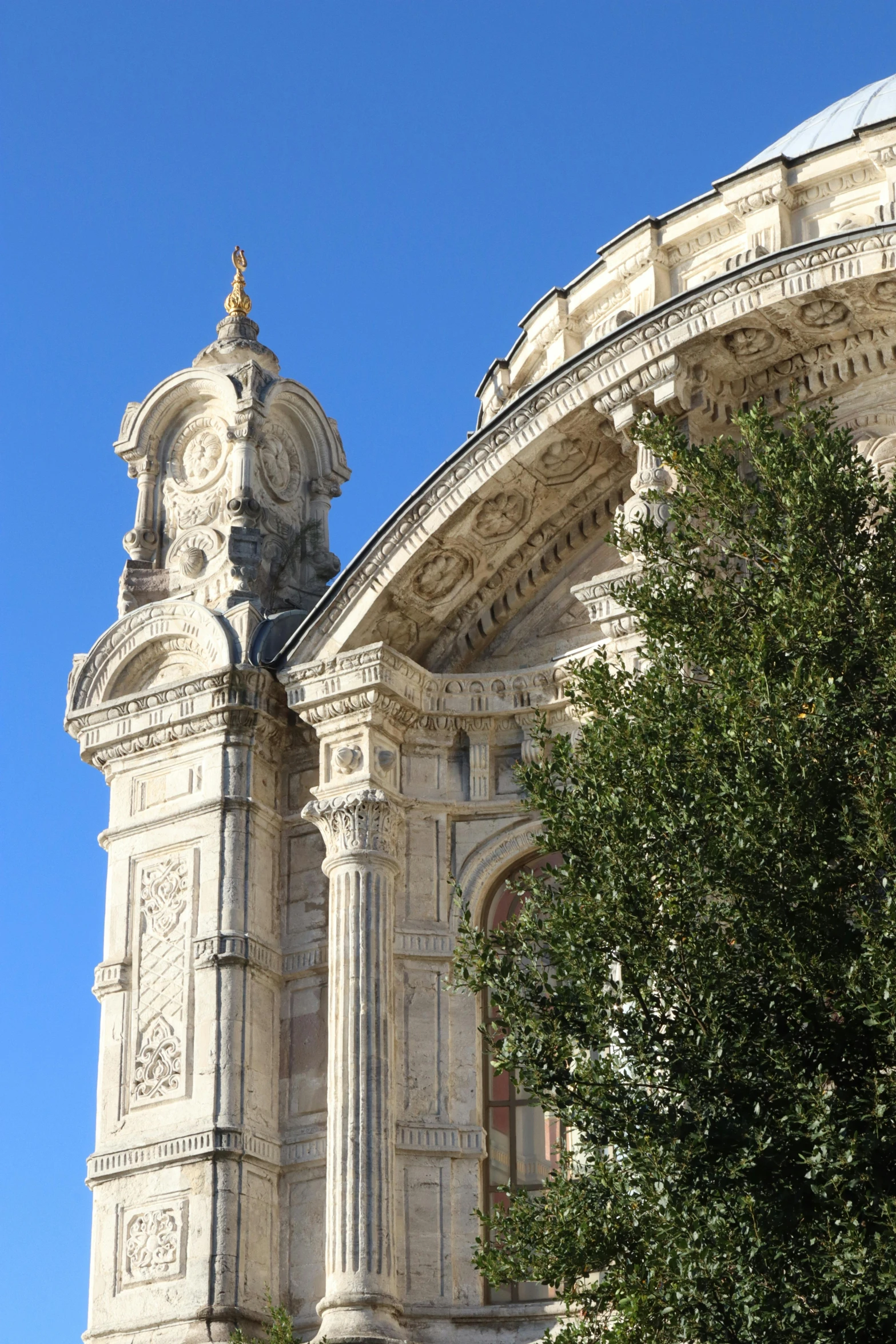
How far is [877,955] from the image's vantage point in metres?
12.3

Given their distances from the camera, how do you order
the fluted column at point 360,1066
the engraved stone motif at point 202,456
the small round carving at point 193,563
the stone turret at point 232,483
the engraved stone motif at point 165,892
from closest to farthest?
the fluted column at point 360,1066
the engraved stone motif at point 165,892
the stone turret at point 232,483
the small round carving at point 193,563
the engraved stone motif at point 202,456

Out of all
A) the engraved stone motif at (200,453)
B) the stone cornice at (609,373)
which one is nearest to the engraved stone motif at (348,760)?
the stone cornice at (609,373)

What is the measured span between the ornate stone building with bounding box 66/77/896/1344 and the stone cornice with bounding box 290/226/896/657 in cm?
3

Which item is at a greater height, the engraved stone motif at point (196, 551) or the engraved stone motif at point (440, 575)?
the engraved stone motif at point (196, 551)

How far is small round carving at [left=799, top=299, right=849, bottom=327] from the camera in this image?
1841 cm

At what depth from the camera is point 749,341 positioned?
18.7m

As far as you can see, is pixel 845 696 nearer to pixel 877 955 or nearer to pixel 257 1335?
pixel 877 955

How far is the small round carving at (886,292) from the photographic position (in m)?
18.1

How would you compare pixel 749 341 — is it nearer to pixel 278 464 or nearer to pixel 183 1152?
pixel 278 464

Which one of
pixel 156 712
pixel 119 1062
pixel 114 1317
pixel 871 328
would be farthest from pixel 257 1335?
pixel 871 328

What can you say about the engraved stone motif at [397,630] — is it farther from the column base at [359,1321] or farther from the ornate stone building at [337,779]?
the column base at [359,1321]

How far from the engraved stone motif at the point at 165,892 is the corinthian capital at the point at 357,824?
1392 millimetres

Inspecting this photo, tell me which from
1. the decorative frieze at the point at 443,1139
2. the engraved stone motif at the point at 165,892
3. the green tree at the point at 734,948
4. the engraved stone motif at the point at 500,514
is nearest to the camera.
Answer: the green tree at the point at 734,948

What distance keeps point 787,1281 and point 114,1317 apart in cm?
813
